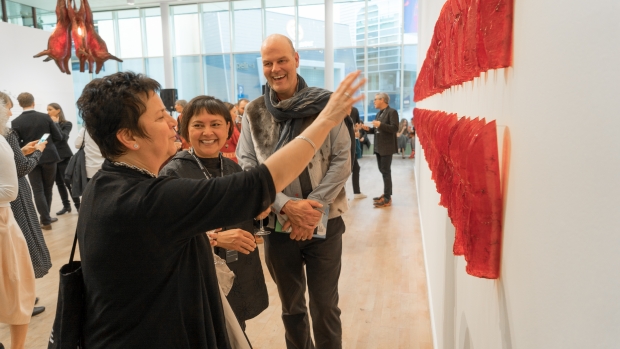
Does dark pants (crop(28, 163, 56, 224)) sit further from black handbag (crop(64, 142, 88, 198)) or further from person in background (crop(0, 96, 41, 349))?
person in background (crop(0, 96, 41, 349))

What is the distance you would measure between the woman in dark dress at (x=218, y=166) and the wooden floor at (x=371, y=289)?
0.99 metres

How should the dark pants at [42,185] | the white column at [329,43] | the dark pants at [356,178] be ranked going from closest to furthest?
the dark pants at [42,185]
the dark pants at [356,178]
the white column at [329,43]

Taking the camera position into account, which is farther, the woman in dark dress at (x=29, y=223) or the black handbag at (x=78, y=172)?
the black handbag at (x=78, y=172)

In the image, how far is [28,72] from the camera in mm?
10703

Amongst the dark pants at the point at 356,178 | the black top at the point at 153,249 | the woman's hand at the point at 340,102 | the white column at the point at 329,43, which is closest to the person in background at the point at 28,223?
the black top at the point at 153,249

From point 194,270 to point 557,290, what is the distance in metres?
0.92

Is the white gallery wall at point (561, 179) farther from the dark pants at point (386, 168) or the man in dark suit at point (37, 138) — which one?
the man in dark suit at point (37, 138)

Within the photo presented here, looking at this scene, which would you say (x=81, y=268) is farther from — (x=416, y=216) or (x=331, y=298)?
(x=416, y=216)

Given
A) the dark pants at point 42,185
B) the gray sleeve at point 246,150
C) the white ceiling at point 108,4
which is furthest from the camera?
the white ceiling at point 108,4

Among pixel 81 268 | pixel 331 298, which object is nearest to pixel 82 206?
pixel 81 268

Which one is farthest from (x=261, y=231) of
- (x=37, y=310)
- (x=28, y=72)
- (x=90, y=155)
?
(x=28, y=72)

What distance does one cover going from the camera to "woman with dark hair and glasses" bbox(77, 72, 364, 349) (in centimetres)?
104

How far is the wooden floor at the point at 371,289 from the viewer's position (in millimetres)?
3025

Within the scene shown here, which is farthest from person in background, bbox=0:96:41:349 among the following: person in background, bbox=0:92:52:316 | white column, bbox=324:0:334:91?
white column, bbox=324:0:334:91
